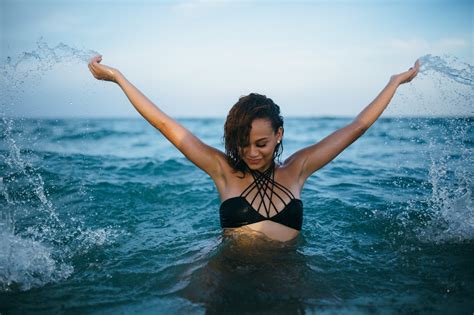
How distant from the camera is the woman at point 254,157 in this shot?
127 inches

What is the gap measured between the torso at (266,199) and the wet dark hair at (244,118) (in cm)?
17

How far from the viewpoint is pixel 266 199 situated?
339cm

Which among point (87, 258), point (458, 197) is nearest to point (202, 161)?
point (87, 258)

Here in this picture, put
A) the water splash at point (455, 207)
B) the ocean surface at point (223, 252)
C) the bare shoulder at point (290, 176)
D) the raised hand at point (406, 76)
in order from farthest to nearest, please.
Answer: the water splash at point (455, 207) → the raised hand at point (406, 76) → the bare shoulder at point (290, 176) → the ocean surface at point (223, 252)

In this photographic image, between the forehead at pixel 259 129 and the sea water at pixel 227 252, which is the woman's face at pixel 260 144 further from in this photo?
the sea water at pixel 227 252

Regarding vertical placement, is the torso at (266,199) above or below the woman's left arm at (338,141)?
→ below

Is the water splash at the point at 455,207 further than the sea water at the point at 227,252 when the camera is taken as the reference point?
Yes

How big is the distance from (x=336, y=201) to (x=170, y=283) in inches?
154

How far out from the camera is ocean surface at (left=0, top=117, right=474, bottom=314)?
9.33 feet

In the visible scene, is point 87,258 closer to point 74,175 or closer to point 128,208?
point 128,208

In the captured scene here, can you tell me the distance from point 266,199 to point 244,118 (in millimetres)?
810

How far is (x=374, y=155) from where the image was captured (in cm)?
1166

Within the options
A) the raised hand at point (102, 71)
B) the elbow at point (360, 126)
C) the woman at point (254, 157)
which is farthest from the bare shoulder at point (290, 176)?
the raised hand at point (102, 71)

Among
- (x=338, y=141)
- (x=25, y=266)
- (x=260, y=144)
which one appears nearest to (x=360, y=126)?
(x=338, y=141)
